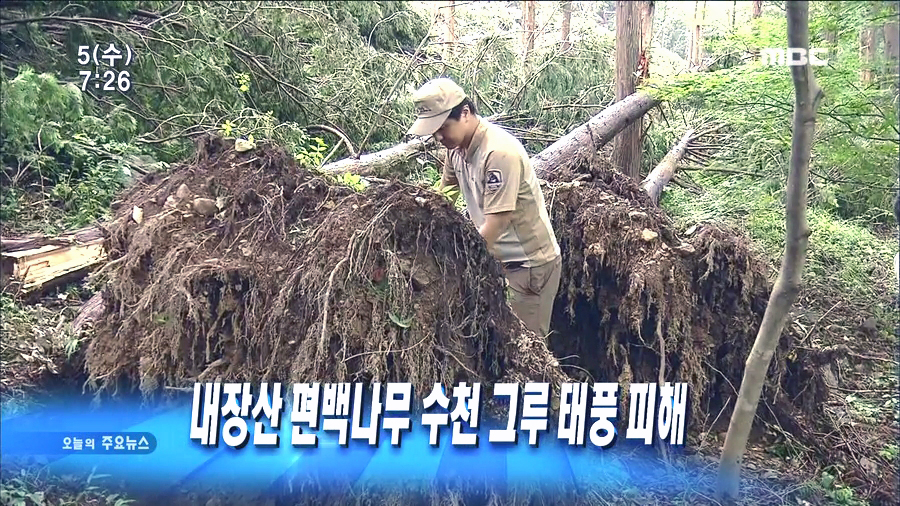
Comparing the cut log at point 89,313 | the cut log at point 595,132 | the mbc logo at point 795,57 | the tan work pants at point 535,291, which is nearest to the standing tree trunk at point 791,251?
the mbc logo at point 795,57

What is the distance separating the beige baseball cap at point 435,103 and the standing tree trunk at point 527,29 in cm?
454

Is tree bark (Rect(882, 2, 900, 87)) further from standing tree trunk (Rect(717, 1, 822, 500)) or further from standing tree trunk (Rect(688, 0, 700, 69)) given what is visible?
standing tree trunk (Rect(688, 0, 700, 69))

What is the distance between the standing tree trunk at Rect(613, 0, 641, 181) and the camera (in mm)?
5723

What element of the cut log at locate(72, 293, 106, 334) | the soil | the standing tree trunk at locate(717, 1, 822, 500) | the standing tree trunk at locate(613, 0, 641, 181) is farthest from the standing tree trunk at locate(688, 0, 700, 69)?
the cut log at locate(72, 293, 106, 334)

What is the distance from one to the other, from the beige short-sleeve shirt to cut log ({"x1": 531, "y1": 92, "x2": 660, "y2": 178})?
1.23 meters

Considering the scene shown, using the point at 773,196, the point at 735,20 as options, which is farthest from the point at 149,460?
the point at 735,20

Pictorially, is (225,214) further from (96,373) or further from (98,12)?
(98,12)

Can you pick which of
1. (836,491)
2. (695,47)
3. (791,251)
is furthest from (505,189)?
(695,47)

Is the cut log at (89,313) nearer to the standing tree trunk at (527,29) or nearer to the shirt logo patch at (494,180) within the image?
the shirt logo patch at (494,180)

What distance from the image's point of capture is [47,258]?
11.0 ft

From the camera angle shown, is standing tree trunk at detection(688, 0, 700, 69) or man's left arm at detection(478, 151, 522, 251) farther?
standing tree trunk at detection(688, 0, 700, 69)

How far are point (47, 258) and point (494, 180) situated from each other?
2.17 metres

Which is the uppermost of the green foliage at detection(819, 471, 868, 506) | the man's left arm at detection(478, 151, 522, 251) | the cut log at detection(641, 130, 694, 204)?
the cut log at detection(641, 130, 694, 204)

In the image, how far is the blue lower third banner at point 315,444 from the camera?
2.21m
